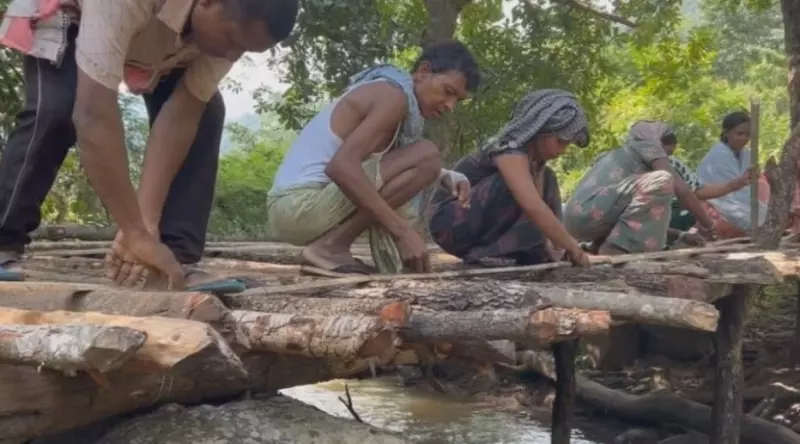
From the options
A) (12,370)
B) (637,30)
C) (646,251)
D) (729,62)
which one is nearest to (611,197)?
(646,251)

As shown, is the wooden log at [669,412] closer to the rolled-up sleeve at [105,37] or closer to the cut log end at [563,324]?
the cut log end at [563,324]

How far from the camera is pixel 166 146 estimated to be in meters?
3.04

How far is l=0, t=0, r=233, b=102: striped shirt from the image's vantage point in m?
2.50

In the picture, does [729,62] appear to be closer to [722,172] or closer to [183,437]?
[722,172]

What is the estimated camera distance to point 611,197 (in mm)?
5344

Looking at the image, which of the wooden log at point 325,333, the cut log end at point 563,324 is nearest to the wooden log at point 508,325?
the cut log end at point 563,324

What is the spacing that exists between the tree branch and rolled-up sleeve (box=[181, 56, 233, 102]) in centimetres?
720

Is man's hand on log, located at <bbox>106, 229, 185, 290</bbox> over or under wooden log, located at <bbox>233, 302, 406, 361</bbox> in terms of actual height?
over

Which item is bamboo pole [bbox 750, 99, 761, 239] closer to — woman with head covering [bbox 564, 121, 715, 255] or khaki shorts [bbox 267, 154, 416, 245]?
woman with head covering [bbox 564, 121, 715, 255]

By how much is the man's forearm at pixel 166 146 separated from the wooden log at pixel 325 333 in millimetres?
710

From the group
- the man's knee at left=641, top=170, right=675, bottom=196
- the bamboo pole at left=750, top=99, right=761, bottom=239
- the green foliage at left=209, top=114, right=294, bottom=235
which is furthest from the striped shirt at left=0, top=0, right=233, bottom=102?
the green foliage at left=209, top=114, right=294, bottom=235

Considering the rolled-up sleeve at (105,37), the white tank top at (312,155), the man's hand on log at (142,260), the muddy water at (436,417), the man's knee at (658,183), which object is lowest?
the muddy water at (436,417)

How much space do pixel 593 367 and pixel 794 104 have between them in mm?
2844

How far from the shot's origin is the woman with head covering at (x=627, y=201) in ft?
17.1
